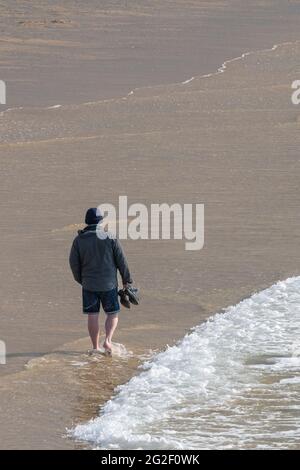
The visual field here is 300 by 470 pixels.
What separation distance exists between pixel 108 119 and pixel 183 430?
1383 cm

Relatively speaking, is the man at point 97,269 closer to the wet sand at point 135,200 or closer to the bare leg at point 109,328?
the bare leg at point 109,328

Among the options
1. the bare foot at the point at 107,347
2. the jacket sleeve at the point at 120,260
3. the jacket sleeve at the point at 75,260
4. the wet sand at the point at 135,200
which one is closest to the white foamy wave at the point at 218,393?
the wet sand at the point at 135,200

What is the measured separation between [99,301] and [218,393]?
1441 mm

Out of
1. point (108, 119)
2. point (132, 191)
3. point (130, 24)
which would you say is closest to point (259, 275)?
point (132, 191)

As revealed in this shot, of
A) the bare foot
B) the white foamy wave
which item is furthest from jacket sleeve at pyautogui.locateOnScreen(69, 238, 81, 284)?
the white foamy wave

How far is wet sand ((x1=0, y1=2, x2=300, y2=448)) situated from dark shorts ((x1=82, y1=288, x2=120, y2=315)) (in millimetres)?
379

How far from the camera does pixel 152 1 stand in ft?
153

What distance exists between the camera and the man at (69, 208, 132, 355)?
9891mm

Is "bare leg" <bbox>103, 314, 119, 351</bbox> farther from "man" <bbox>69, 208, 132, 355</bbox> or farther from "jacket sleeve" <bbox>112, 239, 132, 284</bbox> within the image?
"jacket sleeve" <bbox>112, 239, 132, 284</bbox>

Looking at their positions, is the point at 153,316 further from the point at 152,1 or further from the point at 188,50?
the point at 152,1

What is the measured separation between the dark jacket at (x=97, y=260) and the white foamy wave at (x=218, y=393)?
2.37 ft

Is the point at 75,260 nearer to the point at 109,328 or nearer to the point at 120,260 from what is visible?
the point at 120,260

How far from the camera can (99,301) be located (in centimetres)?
1001

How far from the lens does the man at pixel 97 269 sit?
9.89 meters
